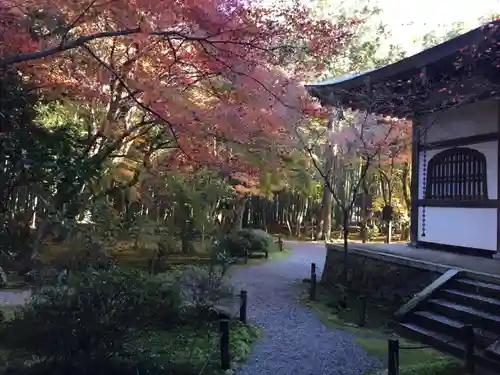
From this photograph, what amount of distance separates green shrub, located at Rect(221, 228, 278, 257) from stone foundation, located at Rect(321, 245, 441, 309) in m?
4.41

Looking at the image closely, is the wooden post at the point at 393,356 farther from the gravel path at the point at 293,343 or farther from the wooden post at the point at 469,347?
the wooden post at the point at 469,347

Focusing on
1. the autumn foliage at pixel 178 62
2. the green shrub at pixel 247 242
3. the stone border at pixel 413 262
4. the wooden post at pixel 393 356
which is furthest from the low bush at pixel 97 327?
the green shrub at pixel 247 242

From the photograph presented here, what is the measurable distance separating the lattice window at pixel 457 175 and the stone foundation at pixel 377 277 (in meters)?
1.86

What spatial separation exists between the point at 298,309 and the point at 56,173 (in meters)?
4.20

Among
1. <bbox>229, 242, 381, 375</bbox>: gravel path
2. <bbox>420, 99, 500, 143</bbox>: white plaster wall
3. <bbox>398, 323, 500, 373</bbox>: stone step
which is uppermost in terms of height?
<bbox>420, 99, 500, 143</bbox>: white plaster wall

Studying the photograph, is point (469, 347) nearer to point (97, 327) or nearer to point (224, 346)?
point (224, 346)

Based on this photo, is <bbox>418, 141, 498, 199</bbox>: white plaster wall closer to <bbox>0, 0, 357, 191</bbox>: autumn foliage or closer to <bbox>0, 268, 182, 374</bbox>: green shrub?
<bbox>0, 0, 357, 191</bbox>: autumn foliage

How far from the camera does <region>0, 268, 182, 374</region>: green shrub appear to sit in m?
3.26

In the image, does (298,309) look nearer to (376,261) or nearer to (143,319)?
(376,261)

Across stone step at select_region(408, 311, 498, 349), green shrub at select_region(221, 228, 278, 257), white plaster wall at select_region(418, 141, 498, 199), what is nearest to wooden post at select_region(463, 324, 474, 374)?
stone step at select_region(408, 311, 498, 349)

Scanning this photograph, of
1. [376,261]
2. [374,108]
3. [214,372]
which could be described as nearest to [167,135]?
[374,108]

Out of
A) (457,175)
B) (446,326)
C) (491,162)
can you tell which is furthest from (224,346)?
(457,175)

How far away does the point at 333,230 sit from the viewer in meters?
20.5

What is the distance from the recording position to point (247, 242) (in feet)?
41.7
